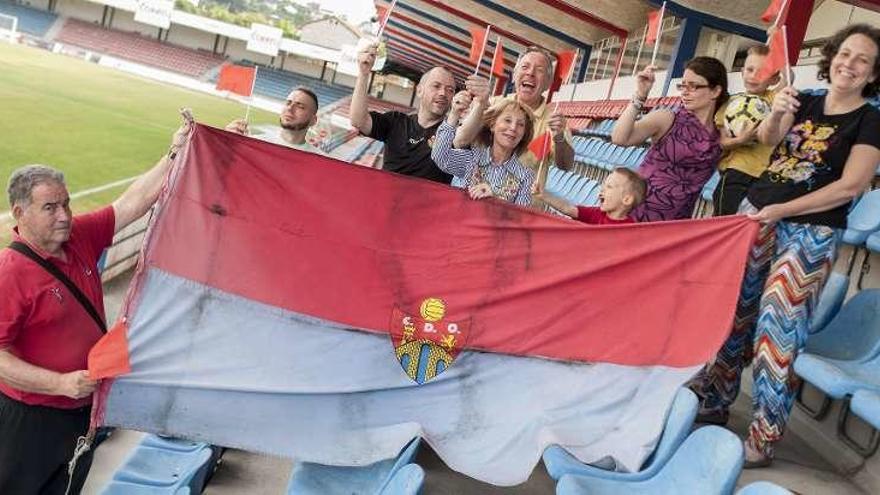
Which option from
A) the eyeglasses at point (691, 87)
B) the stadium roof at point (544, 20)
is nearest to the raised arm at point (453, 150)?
the eyeglasses at point (691, 87)

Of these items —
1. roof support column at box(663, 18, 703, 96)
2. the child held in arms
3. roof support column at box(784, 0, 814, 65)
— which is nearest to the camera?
the child held in arms

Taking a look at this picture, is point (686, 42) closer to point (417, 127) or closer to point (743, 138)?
point (417, 127)

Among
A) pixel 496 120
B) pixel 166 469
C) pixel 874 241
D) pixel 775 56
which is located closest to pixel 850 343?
pixel 874 241

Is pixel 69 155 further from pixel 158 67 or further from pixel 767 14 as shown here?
pixel 158 67

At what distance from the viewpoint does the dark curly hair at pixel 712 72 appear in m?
3.52

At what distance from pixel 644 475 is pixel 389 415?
983 mm

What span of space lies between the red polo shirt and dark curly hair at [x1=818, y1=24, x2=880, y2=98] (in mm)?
2883

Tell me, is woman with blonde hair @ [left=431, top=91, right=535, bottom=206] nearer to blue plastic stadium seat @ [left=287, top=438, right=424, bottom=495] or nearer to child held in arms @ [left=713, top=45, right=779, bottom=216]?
child held in arms @ [left=713, top=45, right=779, bottom=216]

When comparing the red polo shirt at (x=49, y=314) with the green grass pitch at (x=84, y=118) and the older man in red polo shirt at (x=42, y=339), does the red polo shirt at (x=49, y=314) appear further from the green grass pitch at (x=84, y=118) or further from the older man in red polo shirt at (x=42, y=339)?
the green grass pitch at (x=84, y=118)

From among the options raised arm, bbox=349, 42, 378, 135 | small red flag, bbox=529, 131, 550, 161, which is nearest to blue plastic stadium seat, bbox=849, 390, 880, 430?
small red flag, bbox=529, 131, 550, 161

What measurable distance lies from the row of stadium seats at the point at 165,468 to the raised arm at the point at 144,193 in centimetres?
102

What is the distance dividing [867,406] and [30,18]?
2317 inches

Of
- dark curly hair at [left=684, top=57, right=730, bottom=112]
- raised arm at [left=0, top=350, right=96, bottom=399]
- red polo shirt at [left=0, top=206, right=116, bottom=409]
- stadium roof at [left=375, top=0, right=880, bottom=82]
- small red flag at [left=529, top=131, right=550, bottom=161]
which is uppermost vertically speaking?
stadium roof at [left=375, top=0, right=880, bottom=82]

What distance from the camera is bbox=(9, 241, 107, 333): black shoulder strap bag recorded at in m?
2.84
